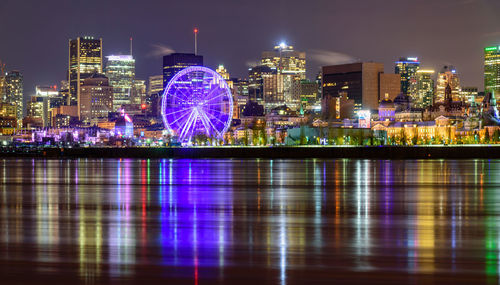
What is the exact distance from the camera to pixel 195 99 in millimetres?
98562

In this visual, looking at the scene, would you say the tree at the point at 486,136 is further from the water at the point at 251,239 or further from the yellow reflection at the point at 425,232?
the yellow reflection at the point at 425,232

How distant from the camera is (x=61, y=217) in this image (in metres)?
21.4

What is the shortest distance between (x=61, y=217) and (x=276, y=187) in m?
15.6

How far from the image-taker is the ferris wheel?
98.2 meters

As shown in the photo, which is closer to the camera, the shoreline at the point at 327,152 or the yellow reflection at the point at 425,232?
the yellow reflection at the point at 425,232

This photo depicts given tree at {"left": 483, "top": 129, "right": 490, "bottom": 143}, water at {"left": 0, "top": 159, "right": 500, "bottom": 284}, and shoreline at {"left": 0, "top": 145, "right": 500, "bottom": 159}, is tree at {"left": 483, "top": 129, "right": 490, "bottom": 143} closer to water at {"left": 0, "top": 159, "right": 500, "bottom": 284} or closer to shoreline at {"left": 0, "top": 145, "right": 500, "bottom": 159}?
shoreline at {"left": 0, "top": 145, "right": 500, "bottom": 159}

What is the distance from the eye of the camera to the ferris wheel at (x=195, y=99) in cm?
9825

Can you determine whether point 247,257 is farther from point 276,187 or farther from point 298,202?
point 276,187

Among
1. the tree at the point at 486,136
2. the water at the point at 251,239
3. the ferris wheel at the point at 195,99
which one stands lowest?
the water at the point at 251,239

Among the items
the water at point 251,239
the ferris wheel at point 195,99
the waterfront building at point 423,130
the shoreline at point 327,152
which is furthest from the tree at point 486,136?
the water at point 251,239

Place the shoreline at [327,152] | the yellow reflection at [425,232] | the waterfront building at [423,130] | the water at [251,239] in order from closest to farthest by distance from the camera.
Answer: the water at [251,239]
the yellow reflection at [425,232]
the shoreline at [327,152]
the waterfront building at [423,130]

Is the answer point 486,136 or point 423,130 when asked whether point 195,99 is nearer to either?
A: point 486,136

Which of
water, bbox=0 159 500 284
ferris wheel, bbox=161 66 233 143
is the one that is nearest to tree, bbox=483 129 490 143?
ferris wheel, bbox=161 66 233 143

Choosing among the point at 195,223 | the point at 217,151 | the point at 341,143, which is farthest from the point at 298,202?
the point at 341,143
